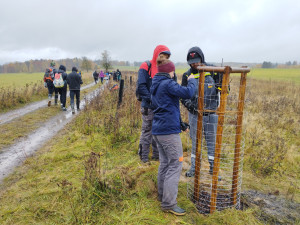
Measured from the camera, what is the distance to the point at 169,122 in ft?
8.57

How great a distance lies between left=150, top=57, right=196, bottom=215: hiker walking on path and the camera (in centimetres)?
256

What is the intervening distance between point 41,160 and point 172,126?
10.8 feet

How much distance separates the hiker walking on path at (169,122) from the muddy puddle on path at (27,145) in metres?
3.19

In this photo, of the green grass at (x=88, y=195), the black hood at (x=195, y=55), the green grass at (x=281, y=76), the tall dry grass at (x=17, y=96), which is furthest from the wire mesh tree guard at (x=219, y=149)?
the green grass at (x=281, y=76)

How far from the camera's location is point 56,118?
8305 mm

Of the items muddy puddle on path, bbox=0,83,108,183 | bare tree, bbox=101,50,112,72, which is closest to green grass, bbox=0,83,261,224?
muddy puddle on path, bbox=0,83,108,183

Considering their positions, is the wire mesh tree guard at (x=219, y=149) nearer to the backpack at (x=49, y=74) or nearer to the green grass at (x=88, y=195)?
the green grass at (x=88, y=195)

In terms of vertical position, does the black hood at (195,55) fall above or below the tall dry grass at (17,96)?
above

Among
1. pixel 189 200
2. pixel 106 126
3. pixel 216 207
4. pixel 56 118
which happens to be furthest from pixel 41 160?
pixel 56 118

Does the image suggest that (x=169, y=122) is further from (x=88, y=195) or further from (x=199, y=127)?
(x=88, y=195)

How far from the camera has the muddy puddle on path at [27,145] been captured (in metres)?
4.34

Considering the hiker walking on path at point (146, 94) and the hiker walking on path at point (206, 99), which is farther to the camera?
the hiker walking on path at point (146, 94)

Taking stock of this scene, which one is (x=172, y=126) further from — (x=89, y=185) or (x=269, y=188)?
(x=269, y=188)

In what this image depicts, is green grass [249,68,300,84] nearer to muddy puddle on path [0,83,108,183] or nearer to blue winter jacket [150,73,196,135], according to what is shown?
muddy puddle on path [0,83,108,183]
